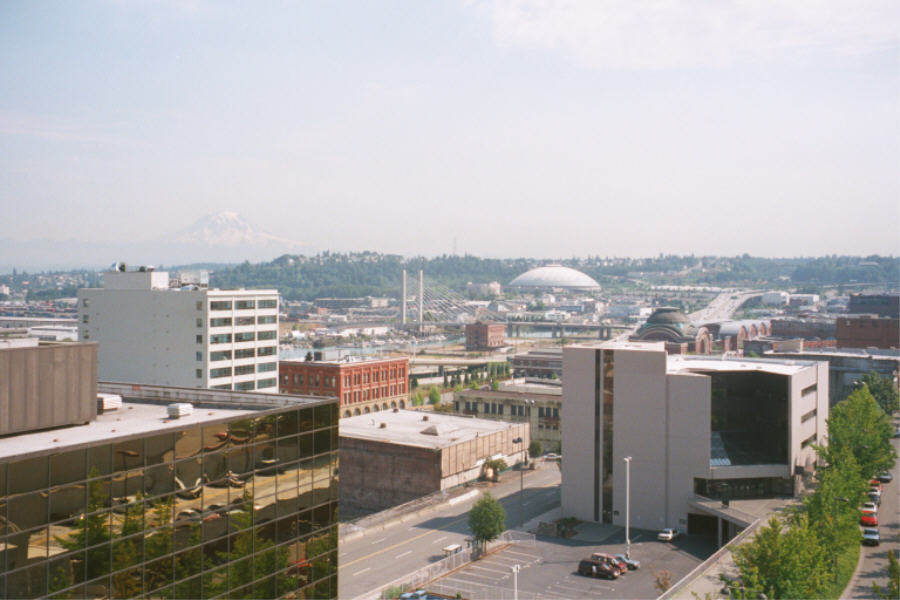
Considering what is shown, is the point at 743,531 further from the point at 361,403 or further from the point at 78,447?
the point at 361,403

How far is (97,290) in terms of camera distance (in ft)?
171

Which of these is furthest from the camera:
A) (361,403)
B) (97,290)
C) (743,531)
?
(361,403)

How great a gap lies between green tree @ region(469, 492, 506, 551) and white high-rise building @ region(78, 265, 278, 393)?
68.1 feet

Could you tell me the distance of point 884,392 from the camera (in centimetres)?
6181

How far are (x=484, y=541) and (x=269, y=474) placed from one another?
74.4 ft

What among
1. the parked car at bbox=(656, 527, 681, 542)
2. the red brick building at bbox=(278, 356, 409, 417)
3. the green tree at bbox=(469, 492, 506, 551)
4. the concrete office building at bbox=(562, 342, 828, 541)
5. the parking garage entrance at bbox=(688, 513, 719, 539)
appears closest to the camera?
the green tree at bbox=(469, 492, 506, 551)

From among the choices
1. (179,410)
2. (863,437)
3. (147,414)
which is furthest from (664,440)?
(179,410)

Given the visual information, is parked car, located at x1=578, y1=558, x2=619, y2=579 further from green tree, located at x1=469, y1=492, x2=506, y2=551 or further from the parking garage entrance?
the parking garage entrance

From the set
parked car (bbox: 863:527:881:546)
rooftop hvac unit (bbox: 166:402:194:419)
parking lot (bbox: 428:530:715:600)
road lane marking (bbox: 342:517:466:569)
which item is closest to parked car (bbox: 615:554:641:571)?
parking lot (bbox: 428:530:715:600)

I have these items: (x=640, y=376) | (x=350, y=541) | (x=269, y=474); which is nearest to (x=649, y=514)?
(x=640, y=376)

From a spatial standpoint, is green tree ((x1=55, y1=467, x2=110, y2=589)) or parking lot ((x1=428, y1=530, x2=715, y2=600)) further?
parking lot ((x1=428, y1=530, x2=715, y2=600))

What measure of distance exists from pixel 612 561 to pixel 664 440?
26.9ft

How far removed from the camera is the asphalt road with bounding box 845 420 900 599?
2880 cm

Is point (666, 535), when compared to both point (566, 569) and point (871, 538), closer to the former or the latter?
point (566, 569)
